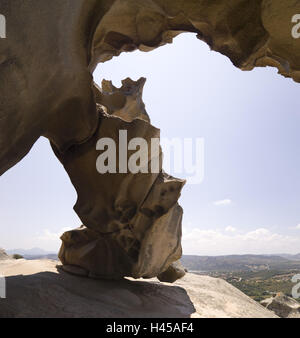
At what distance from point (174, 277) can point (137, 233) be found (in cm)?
184

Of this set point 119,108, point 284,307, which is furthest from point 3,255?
point 284,307

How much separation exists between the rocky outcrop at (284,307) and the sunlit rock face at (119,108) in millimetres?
4118

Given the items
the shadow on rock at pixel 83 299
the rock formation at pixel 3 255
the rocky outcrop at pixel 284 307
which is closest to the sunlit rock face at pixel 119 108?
the shadow on rock at pixel 83 299

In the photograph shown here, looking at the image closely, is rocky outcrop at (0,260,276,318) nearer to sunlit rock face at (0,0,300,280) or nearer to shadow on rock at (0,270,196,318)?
shadow on rock at (0,270,196,318)

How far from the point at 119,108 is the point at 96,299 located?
120 inches

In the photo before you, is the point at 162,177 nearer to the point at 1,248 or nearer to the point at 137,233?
the point at 137,233

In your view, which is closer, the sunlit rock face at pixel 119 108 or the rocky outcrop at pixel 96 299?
the rocky outcrop at pixel 96 299

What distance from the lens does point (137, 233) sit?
418 centimetres

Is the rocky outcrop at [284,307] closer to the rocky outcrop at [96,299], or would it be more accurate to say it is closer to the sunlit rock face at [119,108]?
the rocky outcrop at [96,299]

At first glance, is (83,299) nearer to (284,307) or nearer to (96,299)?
(96,299)

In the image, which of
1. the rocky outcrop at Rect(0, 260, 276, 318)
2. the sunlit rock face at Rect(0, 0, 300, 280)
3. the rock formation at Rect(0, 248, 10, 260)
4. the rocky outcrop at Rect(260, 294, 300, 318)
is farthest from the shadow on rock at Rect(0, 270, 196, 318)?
the rocky outcrop at Rect(260, 294, 300, 318)

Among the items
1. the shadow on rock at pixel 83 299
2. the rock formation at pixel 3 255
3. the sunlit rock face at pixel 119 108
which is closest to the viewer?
the shadow on rock at pixel 83 299

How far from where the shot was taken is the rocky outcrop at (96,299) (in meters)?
2.65
